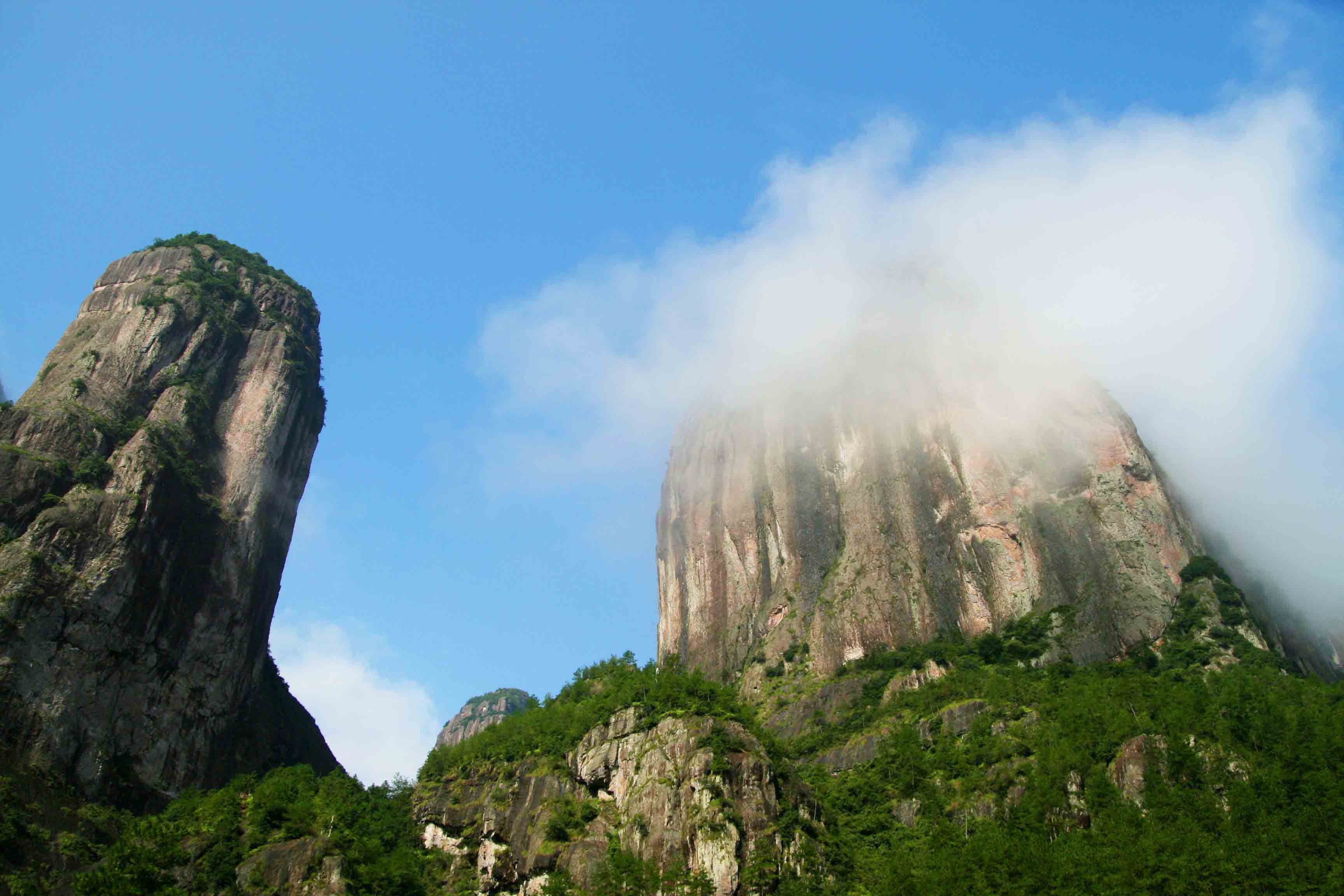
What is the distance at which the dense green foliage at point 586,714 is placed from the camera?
70.4 metres

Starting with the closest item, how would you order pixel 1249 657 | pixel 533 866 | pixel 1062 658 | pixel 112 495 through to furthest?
1. pixel 533 866
2. pixel 112 495
3. pixel 1249 657
4. pixel 1062 658

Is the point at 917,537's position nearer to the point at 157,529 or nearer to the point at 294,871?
the point at 294,871

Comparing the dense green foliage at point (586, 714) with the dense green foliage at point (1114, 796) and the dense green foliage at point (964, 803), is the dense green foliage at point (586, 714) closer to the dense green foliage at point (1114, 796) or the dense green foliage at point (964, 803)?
the dense green foliage at point (964, 803)

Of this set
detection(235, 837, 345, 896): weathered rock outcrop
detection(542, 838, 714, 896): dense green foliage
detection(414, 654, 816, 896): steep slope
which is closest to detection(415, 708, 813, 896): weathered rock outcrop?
detection(414, 654, 816, 896): steep slope

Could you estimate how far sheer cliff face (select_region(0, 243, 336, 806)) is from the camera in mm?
64938

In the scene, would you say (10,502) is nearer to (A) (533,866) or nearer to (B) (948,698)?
(A) (533,866)

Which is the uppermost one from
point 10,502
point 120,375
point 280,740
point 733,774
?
point 120,375

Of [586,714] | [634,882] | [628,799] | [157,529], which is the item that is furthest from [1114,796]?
[157,529]

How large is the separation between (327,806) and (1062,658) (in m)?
61.8

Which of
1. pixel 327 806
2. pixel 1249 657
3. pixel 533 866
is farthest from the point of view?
pixel 1249 657

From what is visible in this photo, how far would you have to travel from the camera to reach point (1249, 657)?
84375mm

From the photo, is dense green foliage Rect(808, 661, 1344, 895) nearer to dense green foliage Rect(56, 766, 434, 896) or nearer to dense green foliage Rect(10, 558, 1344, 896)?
dense green foliage Rect(10, 558, 1344, 896)

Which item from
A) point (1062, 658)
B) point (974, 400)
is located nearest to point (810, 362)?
point (974, 400)

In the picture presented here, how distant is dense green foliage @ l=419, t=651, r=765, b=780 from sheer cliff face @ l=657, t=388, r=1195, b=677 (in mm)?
28793
